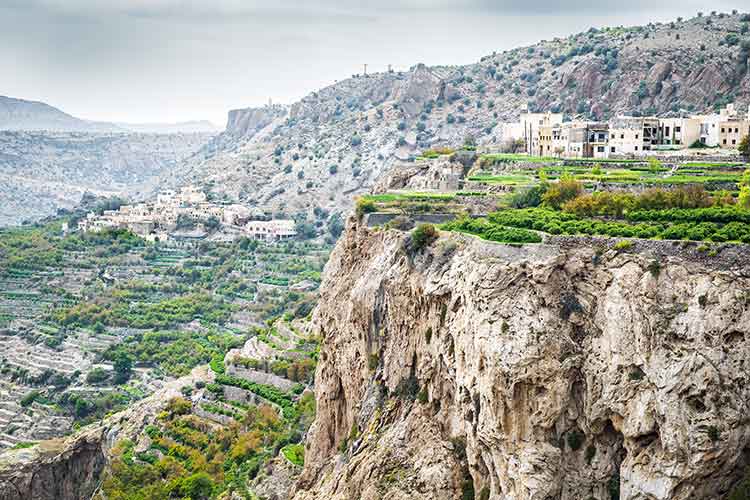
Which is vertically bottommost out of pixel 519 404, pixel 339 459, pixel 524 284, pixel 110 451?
pixel 110 451

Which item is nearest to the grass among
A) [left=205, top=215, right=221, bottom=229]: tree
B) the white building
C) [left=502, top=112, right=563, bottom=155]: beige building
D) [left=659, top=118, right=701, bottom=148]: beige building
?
[left=502, top=112, right=563, bottom=155]: beige building

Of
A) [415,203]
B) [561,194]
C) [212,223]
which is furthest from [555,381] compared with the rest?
[212,223]

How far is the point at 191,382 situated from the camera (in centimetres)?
5934

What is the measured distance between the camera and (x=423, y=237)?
3588 centimetres

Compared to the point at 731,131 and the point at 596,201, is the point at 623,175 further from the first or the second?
the point at 731,131

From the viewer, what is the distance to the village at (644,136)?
48531mm

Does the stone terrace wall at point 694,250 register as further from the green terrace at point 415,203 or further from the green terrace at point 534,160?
the green terrace at point 534,160

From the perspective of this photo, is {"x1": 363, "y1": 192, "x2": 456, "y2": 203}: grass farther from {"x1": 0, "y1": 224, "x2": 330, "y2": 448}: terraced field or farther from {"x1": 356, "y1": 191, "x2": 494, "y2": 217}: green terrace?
{"x1": 0, "y1": 224, "x2": 330, "y2": 448}: terraced field

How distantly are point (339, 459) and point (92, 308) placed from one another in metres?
56.2

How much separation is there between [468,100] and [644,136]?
91549 millimetres

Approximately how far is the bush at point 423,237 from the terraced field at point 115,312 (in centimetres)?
3345

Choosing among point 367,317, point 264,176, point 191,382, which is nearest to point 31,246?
A: point 264,176

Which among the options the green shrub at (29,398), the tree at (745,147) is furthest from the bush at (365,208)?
the green shrub at (29,398)

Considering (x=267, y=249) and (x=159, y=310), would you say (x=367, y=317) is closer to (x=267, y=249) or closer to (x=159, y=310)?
(x=159, y=310)
